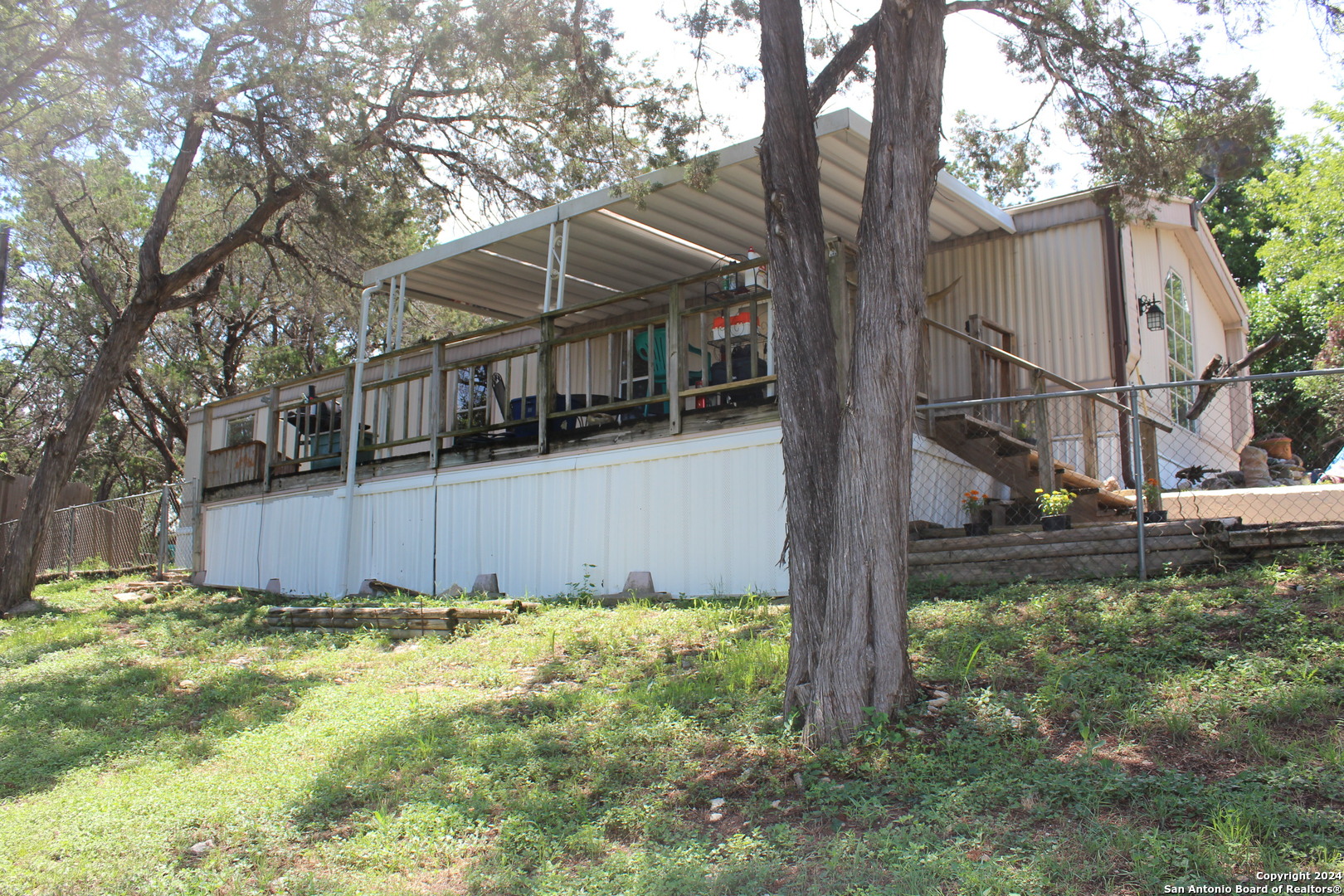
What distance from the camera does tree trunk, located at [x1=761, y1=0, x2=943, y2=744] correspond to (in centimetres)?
430

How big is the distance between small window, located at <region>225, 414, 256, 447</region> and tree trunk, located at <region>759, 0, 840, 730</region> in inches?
467

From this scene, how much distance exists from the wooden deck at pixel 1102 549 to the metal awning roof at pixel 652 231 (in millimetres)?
3457

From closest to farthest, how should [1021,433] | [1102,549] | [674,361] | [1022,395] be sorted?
[1102,549] < [674,361] < [1021,433] < [1022,395]

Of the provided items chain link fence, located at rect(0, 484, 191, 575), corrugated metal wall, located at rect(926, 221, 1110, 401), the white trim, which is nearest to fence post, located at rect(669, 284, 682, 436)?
the white trim

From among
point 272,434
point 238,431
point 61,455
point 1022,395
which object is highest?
point 238,431

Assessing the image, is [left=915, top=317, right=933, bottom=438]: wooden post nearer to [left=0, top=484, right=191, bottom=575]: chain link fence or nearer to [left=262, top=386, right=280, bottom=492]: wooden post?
[left=262, top=386, right=280, bottom=492]: wooden post

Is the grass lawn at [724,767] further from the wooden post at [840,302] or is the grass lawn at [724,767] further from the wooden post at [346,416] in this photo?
the wooden post at [346,416]

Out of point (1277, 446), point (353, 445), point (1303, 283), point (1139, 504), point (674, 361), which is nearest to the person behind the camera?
point (1139, 504)

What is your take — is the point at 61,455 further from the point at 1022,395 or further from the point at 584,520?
the point at 1022,395

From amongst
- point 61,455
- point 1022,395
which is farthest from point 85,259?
point 1022,395

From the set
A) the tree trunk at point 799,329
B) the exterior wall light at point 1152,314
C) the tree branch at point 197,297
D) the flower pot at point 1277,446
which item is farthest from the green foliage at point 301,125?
the flower pot at point 1277,446

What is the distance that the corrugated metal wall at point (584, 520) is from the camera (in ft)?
26.3

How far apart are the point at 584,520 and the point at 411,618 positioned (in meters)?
2.06

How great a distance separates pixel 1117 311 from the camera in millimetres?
10031
